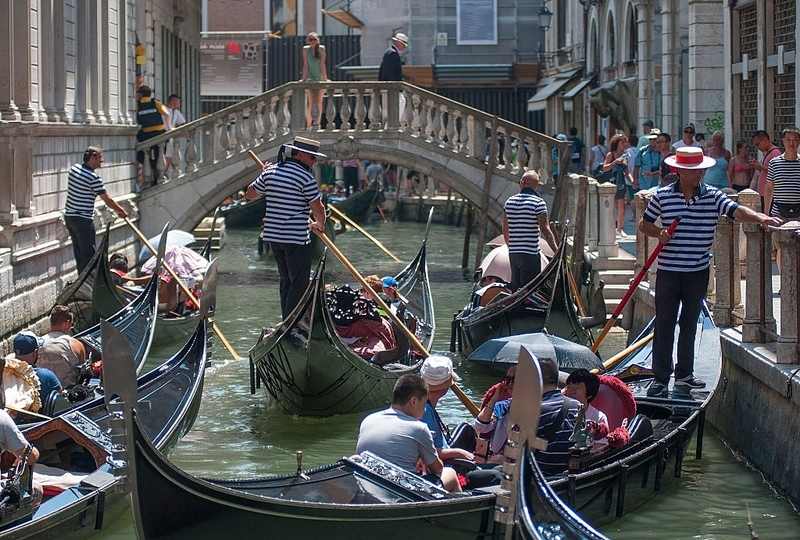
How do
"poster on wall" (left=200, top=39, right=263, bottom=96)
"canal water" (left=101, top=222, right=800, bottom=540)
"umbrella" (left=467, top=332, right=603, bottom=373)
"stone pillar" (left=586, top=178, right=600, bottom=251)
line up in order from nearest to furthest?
"canal water" (left=101, top=222, right=800, bottom=540)
"umbrella" (left=467, top=332, right=603, bottom=373)
"stone pillar" (left=586, top=178, right=600, bottom=251)
"poster on wall" (left=200, top=39, right=263, bottom=96)

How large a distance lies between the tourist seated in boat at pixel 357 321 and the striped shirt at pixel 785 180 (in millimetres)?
1956

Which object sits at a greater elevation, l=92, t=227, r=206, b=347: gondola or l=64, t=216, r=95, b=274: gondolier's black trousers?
l=64, t=216, r=95, b=274: gondolier's black trousers

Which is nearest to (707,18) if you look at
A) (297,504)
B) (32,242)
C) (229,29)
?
(32,242)

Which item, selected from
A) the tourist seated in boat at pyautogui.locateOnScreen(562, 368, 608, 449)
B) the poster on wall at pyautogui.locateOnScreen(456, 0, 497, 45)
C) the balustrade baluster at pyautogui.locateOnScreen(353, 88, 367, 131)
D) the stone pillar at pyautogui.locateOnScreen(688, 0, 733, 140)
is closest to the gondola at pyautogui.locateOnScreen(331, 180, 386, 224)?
the poster on wall at pyautogui.locateOnScreen(456, 0, 497, 45)

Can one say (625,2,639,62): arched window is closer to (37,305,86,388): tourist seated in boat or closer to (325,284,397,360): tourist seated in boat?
(325,284,397,360): tourist seated in boat

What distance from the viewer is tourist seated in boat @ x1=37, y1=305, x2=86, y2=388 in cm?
505

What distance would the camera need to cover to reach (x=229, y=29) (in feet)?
75.2

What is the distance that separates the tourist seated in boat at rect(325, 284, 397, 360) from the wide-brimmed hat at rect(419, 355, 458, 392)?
203cm

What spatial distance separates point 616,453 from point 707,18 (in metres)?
6.47

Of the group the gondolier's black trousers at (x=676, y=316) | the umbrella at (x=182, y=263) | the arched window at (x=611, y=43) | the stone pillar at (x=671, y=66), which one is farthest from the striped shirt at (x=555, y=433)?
the arched window at (x=611, y=43)

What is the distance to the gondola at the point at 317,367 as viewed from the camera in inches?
208

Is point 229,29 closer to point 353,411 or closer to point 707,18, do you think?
point 707,18

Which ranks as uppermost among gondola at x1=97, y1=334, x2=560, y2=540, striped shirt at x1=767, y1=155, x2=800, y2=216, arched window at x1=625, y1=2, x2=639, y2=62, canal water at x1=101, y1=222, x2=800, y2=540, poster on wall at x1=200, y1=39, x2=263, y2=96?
poster on wall at x1=200, y1=39, x2=263, y2=96

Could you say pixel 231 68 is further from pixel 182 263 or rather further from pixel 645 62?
pixel 182 263
